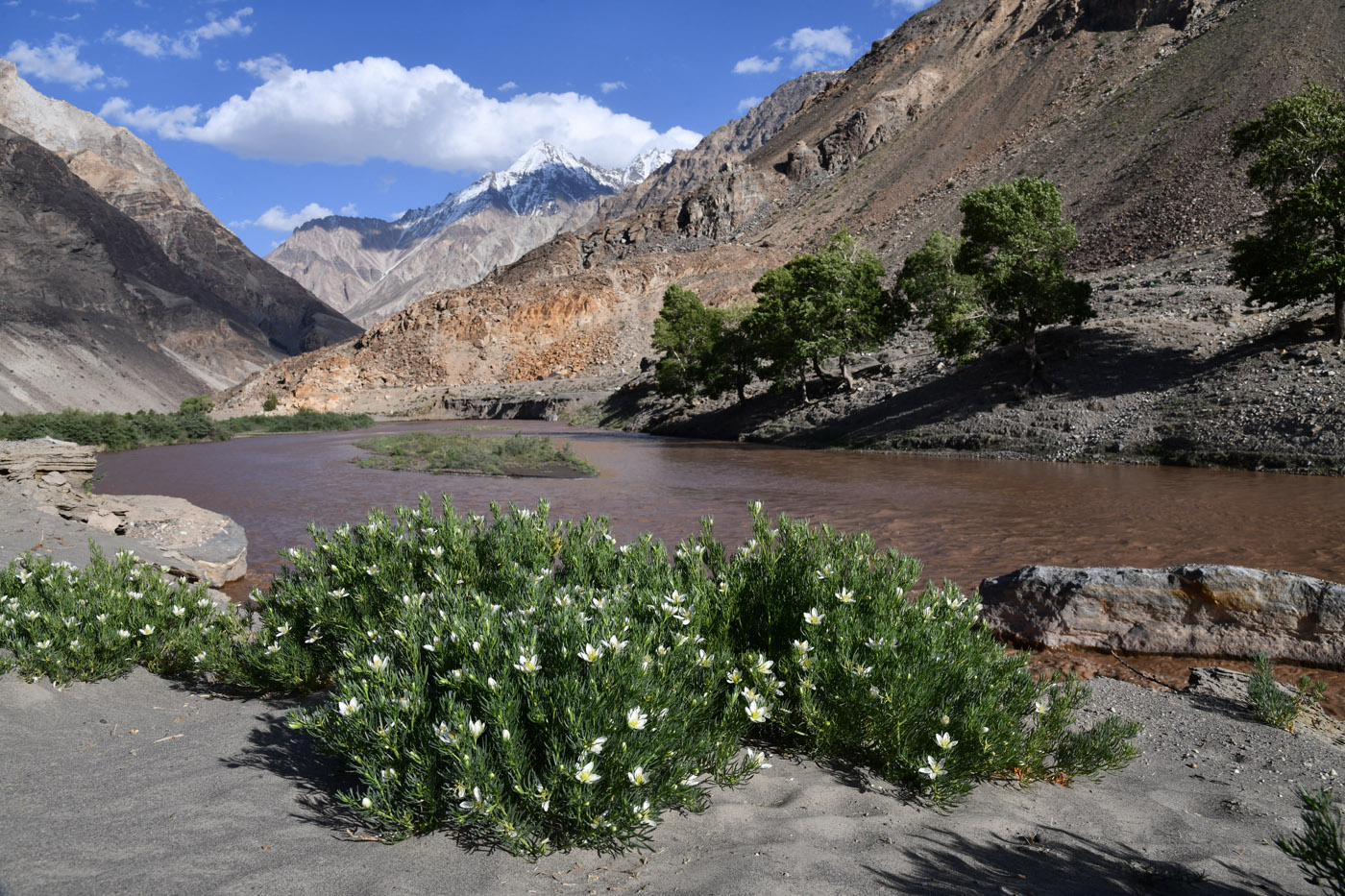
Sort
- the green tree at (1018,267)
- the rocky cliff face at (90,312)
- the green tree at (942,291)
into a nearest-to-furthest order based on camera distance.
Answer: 1. the green tree at (1018,267)
2. the green tree at (942,291)
3. the rocky cliff face at (90,312)

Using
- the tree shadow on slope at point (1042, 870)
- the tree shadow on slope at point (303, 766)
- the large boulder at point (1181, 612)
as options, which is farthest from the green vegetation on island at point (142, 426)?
the tree shadow on slope at point (1042, 870)

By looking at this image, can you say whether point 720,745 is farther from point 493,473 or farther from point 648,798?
point 493,473

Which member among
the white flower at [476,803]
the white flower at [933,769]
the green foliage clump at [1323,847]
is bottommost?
the white flower at [933,769]

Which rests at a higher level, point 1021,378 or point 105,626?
point 1021,378

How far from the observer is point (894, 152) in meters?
88.6

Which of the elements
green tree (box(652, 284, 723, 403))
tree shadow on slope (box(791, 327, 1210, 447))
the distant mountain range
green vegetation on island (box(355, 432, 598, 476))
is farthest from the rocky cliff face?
tree shadow on slope (box(791, 327, 1210, 447))

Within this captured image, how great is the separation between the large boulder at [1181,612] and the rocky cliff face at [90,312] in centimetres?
9551

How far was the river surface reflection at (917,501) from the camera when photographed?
10.3 meters

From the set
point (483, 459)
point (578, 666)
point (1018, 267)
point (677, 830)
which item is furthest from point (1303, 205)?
point (578, 666)

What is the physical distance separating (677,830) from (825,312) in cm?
3147

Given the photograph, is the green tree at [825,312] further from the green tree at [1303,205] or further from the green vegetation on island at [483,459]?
the green tree at [1303,205]

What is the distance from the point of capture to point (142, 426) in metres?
42.8

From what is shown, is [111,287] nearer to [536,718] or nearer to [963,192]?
[963,192]

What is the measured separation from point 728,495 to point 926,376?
54.0 ft
